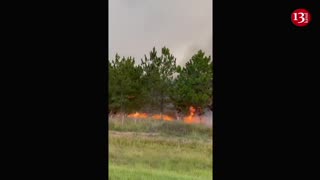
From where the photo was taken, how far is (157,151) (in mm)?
3039

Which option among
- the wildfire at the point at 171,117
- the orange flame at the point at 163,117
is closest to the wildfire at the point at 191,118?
the wildfire at the point at 171,117

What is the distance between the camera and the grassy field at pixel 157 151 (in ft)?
9.46

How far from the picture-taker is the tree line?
9.16 feet

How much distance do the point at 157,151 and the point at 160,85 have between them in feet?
1.62

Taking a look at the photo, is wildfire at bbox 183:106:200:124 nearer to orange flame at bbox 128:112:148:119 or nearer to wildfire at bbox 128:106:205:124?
wildfire at bbox 128:106:205:124

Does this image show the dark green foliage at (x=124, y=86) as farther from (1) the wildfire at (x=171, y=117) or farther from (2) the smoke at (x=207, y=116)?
(2) the smoke at (x=207, y=116)
